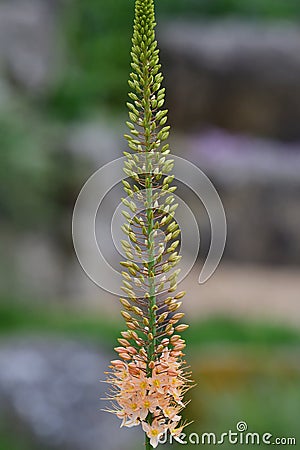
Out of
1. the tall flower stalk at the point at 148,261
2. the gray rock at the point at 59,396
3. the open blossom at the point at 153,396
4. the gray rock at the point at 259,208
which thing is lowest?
the open blossom at the point at 153,396

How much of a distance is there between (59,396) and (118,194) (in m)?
3.16

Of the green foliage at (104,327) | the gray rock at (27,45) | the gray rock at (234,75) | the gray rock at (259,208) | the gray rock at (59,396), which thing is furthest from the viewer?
the gray rock at (234,75)

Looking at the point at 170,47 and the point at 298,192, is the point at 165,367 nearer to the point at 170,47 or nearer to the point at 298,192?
the point at 298,192

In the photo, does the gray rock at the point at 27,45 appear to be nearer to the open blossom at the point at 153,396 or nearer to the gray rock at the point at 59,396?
the gray rock at the point at 59,396

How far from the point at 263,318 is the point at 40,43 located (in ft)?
9.84

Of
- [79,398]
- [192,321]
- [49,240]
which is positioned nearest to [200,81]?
[49,240]

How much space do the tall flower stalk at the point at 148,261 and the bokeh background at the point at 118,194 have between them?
2395 millimetres

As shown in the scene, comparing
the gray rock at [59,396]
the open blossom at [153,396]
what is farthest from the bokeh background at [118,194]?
the open blossom at [153,396]

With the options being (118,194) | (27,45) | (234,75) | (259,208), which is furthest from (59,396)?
(234,75)

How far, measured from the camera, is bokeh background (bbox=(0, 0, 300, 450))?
3.34 metres

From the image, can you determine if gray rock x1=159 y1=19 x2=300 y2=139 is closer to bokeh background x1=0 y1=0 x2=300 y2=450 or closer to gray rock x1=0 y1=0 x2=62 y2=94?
bokeh background x1=0 y1=0 x2=300 y2=450

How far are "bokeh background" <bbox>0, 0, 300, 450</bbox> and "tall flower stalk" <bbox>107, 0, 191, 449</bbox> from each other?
2.40 metres

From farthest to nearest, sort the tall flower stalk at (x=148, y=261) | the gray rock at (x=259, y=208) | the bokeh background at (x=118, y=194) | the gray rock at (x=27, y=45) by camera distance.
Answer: the gray rock at (x=259, y=208) < the gray rock at (x=27, y=45) < the bokeh background at (x=118, y=194) < the tall flower stalk at (x=148, y=261)

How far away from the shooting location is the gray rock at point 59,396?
3141 millimetres
